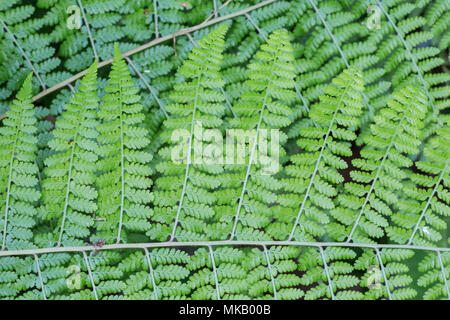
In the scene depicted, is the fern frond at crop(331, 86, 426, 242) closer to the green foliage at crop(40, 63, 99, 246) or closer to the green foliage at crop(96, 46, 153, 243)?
the green foliage at crop(96, 46, 153, 243)

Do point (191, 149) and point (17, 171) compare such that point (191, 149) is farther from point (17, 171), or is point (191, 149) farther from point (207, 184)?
point (17, 171)

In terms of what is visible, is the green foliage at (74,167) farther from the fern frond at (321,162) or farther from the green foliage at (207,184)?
the fern frond at (321,162)

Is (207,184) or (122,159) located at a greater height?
(122,159)

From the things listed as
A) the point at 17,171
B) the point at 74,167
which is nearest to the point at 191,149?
the point at 74,167

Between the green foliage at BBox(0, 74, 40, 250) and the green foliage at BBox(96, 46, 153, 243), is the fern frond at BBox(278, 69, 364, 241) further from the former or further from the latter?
the green foliage at BBox(0, 74, 40, 250)

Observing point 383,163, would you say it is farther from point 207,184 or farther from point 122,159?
point 122,159

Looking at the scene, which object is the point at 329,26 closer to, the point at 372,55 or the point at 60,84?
the point at 372,55

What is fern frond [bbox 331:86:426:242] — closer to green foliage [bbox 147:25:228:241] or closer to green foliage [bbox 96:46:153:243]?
green foliage [bbox 147:25:228:241]

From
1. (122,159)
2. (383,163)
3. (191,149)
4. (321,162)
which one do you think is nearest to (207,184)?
(191,149)

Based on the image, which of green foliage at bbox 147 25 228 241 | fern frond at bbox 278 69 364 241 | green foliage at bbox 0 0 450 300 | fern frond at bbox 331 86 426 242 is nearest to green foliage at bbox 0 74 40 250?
green foliage at bbox 0 0 450 300

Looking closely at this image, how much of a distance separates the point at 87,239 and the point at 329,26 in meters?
1.97

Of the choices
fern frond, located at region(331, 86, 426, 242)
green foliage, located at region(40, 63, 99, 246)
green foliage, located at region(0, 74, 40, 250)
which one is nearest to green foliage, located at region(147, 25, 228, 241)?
green foliage, located at region(40, 63, 99, 246)

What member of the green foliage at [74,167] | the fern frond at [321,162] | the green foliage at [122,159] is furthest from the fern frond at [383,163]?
the green foliage at [74,167]
